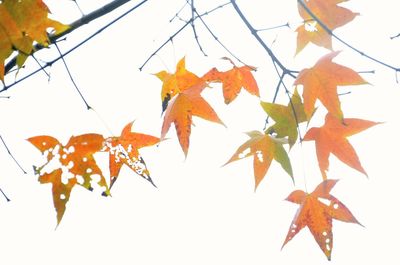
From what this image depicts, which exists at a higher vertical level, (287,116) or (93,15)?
(93,15)

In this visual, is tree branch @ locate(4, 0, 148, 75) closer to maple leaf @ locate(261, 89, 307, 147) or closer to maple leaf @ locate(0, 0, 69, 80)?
maple leaf @ locate(0, 0, 69, 80)

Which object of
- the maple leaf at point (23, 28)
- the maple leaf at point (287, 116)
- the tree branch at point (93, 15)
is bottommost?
the maple leaf at point (287, 116)

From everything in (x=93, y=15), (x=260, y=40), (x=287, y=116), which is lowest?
(x=287, y=116)

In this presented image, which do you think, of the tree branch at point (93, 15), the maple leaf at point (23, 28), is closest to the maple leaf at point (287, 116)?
the tree branch at point (93, 15)

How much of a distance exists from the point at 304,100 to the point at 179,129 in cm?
27

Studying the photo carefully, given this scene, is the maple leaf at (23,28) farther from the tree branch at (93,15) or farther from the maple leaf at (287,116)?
the maple leaf at (287,116)

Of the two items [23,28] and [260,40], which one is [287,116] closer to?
[260,40]

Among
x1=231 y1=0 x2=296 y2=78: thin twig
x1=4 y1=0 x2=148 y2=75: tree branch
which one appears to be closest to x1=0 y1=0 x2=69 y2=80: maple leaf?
x1=4 y1=0 x2=148 y2=75: tree branch

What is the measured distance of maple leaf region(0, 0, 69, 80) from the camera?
0.92 m

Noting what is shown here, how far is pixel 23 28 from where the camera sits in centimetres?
94

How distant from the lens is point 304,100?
98 centimetres

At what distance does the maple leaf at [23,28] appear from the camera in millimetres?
924

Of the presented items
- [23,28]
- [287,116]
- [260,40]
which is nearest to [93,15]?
[23,28]

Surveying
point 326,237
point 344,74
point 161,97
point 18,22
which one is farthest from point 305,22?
point 18,22
